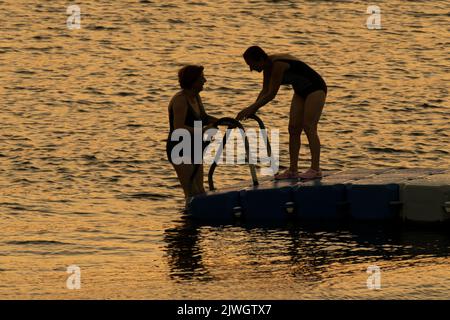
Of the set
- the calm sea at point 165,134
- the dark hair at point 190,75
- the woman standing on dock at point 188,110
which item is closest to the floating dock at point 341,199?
the calm sea at point 165,134

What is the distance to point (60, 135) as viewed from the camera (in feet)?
98.7

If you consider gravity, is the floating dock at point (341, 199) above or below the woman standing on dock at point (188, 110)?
below

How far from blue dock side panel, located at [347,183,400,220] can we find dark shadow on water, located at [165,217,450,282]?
150mm

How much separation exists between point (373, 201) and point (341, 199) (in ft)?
1.48

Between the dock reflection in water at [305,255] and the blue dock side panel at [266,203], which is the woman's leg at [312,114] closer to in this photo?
the blue dock side panel at [266,203]

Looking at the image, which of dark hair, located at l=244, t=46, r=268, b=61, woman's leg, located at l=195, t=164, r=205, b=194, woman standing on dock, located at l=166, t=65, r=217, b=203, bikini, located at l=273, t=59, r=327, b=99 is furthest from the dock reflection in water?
dark hair, located at l=244, t=46, r=268, b=61

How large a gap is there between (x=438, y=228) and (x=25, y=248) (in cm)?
550

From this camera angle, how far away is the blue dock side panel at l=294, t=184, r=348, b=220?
71.8ft

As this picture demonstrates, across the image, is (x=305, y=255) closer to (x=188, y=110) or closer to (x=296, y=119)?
(x=296, y=119)

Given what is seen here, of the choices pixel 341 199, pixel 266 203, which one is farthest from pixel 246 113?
pixel 341 199

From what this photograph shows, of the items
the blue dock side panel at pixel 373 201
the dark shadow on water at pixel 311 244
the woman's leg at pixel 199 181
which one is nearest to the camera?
the dark shadow on water at pixel 311 244

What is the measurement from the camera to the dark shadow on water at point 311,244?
64.6 feet

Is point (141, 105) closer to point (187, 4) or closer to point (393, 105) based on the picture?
point (393, 105)

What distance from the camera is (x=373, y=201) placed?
21.8 metres
